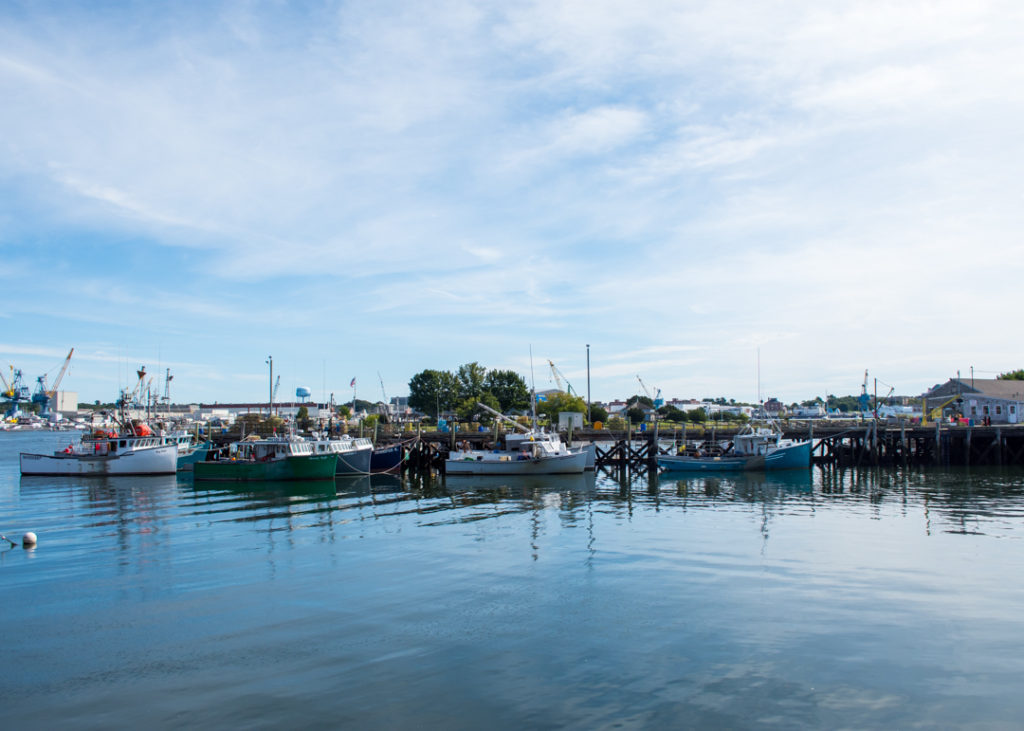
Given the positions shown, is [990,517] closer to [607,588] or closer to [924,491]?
[924,491]

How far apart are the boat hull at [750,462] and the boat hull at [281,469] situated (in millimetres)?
26854

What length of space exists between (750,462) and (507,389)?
74.6 m

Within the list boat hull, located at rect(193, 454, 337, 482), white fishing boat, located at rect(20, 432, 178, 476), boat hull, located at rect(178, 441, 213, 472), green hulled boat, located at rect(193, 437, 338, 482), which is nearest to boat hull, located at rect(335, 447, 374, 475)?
green hulled boat, located at rect(193, 437, 338, 482)

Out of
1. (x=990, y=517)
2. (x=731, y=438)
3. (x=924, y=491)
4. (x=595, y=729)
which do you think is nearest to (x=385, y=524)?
(x=595, y=729)

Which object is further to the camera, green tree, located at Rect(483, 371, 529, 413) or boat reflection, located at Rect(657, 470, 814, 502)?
green tree, located at Rect(483, 371, 529, 413)

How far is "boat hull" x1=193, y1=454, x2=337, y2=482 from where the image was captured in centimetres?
5091

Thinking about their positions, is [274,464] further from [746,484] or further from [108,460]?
[746,484]

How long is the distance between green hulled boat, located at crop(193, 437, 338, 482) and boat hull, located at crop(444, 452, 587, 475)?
960 cm

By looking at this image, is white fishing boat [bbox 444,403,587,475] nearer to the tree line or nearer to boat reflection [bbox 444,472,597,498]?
boat reflection [bbox 444,472,597,498]

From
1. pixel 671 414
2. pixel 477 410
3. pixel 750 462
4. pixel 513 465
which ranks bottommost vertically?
pixel 750 462

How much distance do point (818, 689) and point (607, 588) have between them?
7.30 metres

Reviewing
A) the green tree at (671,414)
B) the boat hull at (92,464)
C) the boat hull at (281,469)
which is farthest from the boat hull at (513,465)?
the green tree at (671,414)

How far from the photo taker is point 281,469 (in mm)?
51031

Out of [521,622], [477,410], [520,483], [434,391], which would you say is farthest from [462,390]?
[521,622]
